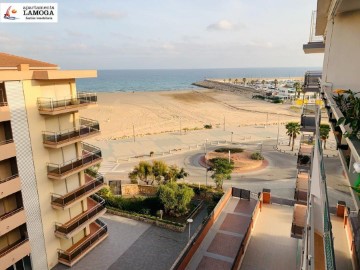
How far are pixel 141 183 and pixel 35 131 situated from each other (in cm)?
1848

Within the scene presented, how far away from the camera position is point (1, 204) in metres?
16.4

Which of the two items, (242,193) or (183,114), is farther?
(183,114)

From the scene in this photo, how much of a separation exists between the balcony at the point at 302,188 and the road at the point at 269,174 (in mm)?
4097

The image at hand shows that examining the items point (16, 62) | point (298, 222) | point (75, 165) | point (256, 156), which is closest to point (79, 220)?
point (75, 165)

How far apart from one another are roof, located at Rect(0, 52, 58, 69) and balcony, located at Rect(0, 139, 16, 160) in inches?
170

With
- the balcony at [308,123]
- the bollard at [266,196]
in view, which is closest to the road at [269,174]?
the bollard at [266,196]

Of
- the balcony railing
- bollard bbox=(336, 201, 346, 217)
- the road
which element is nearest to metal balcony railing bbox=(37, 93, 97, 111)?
the balcony railing

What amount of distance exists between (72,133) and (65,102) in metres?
2.22

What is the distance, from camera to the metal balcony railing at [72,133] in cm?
1773

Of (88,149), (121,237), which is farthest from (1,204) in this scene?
(121,237)

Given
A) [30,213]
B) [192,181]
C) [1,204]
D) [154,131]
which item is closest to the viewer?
[1,204]

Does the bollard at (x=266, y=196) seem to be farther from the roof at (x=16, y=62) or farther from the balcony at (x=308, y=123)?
the roof at (x=16, y=62)

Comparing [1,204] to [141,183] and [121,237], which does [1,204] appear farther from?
[141,183]

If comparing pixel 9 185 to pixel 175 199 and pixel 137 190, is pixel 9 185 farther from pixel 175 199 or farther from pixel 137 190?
pixel 137 190
